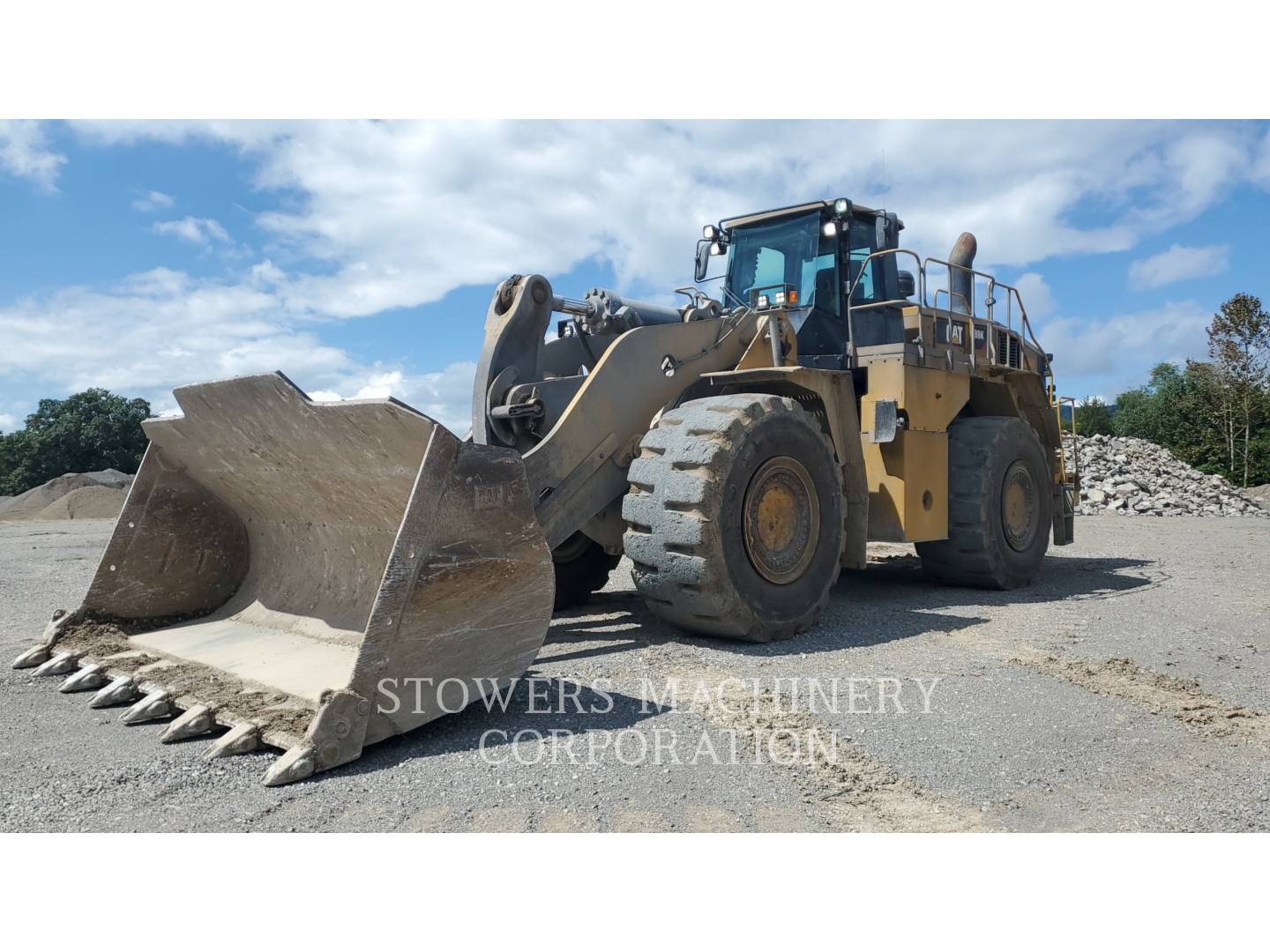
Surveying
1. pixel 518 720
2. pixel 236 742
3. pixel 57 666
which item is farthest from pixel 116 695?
pixel 518 720

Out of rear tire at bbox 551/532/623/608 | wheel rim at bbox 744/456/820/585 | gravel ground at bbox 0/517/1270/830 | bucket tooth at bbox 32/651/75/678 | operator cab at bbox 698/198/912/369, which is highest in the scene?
operator cab at bbox 698/198/912/369

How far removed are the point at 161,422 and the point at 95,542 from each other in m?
12.2

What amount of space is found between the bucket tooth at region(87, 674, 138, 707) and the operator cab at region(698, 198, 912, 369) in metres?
5.26

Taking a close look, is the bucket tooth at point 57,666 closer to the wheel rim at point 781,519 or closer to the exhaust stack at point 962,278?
the wheel rim at point 781,519

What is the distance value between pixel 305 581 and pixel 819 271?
196 inches

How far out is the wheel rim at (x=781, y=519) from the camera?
19.4 ft

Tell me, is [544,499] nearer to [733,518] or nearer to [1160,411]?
[733,518]

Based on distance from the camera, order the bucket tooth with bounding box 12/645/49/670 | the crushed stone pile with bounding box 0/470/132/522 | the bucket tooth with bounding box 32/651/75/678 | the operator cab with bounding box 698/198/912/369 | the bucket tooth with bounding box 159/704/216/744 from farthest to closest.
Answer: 1. the crushed stone pile with bounding box 0/470/132/522
2. the operator cab with bounding box 698/198/912/369
3. the bucket tooth with bounding box 12/645/49/670
4. the bucket tooth with bounding box 32/651/75/678
5. the bucket tooth with bounding box 159/704/216/744

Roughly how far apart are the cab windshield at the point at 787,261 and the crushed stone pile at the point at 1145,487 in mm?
15277

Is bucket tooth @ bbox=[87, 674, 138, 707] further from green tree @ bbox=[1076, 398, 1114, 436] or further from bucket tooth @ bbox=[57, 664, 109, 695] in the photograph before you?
green tree @ bbox=[1076, 398, 1114, 436]

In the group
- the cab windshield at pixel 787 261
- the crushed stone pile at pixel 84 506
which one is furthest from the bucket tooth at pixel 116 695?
the crushed stone pile at pixel 84 506

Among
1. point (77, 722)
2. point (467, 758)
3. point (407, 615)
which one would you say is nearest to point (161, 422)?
point (77, 722)

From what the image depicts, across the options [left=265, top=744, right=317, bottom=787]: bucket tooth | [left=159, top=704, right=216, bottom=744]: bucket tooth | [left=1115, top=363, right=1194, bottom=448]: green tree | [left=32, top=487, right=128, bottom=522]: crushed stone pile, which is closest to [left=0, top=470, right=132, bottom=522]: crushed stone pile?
[left=32, top=487, right=128, bottom=522]: crushed stone pile

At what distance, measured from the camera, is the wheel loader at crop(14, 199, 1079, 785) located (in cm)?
398
